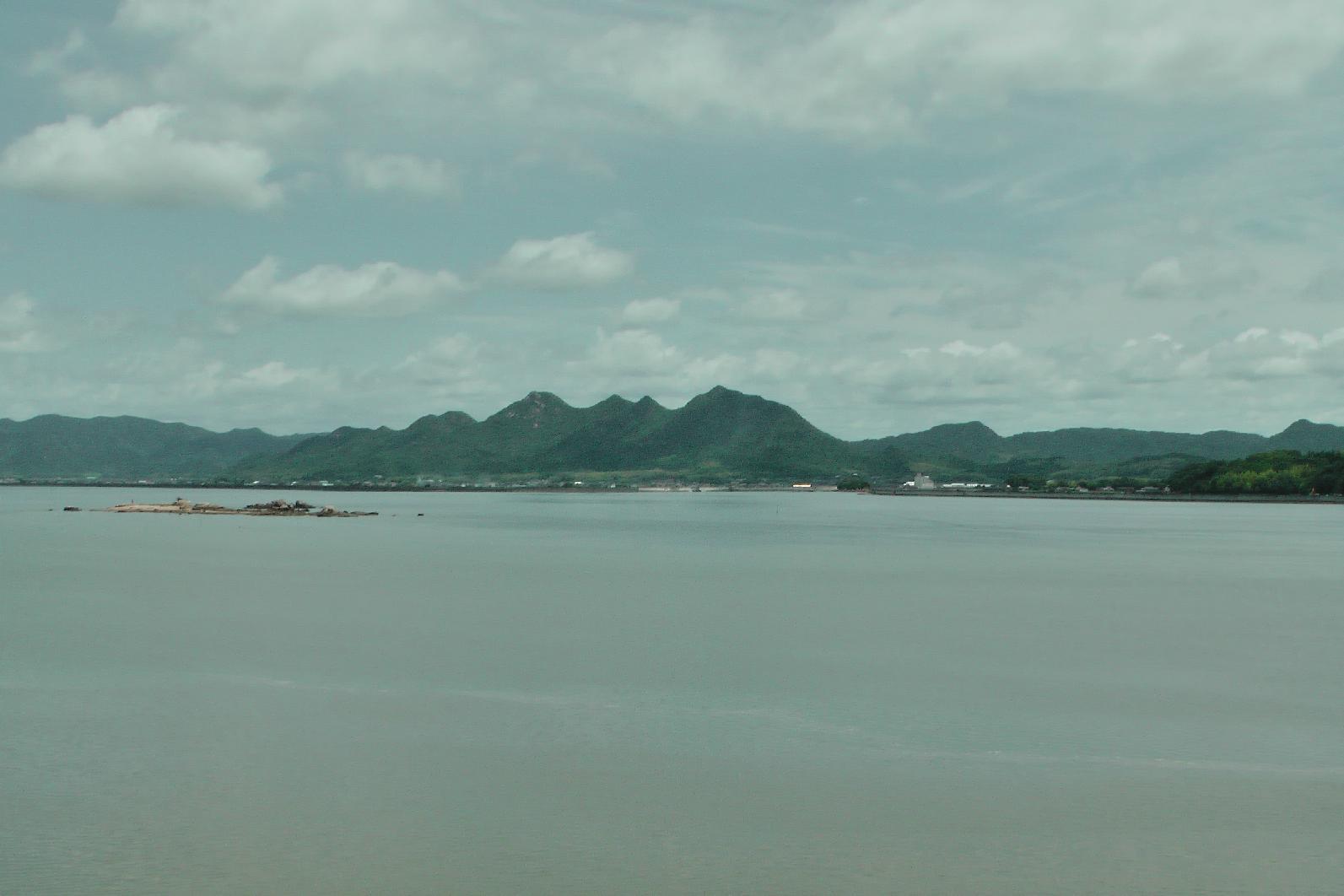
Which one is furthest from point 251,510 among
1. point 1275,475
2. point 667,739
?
point 1275,475

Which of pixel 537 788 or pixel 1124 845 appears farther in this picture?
pixel 537 788

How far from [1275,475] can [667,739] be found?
18650 centimetres

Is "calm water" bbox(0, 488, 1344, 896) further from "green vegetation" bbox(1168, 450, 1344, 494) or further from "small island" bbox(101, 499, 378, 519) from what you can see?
"green vegetation" bbox(1168, 450, 1344, 494)

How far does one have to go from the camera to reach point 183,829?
14195 mm

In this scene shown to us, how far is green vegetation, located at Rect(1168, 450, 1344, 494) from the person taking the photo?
172250 millimetres

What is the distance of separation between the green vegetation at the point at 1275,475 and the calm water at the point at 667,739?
14456 cm

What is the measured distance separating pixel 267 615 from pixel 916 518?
332 feet

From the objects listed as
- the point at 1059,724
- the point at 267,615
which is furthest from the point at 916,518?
the point at 1059,724

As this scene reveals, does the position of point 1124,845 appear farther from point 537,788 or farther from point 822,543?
point 822,543

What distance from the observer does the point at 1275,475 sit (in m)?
180

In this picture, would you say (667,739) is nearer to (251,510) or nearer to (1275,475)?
(251,510)

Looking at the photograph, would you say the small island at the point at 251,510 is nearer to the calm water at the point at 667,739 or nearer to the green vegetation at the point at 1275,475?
the calm water at the point at 667,739

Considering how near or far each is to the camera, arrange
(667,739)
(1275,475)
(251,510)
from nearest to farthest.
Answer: (667,739) → (251,510) → (1275,475)

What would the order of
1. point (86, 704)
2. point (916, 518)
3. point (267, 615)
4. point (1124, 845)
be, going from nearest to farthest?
point (1124, 845), point (86, 704), point (267, 615), point (916, 518)
